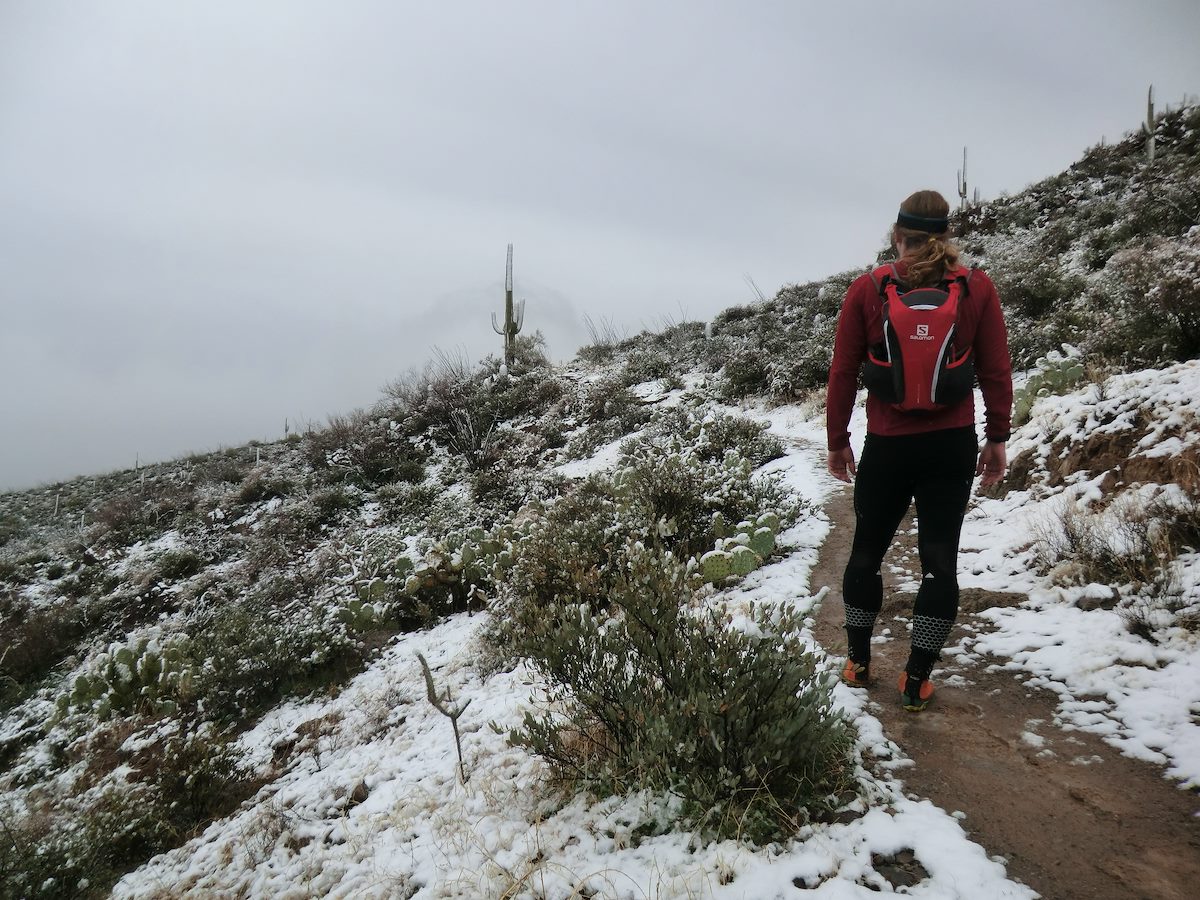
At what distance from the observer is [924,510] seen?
7.89 feet

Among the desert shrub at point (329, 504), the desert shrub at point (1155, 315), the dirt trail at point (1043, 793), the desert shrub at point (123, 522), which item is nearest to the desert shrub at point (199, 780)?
the dirt trail at point (1043, 793)

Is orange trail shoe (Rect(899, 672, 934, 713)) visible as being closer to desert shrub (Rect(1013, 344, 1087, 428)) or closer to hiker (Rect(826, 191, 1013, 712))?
hiker (Rect(826, 191, 1013, 712))

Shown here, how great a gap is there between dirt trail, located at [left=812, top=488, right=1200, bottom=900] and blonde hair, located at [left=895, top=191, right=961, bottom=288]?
1815 millimetres

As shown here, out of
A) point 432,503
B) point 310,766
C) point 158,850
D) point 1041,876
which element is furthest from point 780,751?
point 432,503

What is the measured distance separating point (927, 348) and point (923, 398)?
0.60 feet

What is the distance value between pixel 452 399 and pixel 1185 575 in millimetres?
13703

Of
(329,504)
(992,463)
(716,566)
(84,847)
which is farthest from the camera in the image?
(329,504)

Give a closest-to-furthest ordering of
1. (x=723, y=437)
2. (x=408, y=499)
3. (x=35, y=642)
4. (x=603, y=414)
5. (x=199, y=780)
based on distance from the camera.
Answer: (x=199, y=780)
(x=723, y=437)
(x=35, y=642)
(x=408, y=499)
(x=603, y=414)

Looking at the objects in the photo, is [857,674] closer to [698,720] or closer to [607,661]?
[698,720]

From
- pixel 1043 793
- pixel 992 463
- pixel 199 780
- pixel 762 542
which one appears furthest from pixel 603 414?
pixel 1043 793

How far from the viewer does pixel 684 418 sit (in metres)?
10.1

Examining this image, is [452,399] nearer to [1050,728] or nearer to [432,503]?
[432,503]

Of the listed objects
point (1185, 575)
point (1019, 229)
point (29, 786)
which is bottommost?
point (29, 786)

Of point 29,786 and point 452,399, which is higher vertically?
point 452,399
